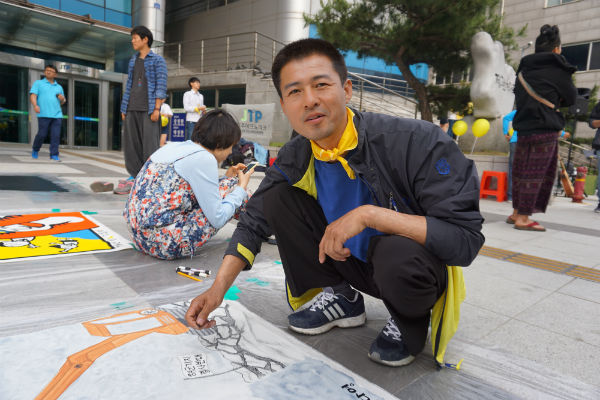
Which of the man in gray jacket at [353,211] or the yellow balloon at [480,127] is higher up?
the yellow balloon at [480,127]

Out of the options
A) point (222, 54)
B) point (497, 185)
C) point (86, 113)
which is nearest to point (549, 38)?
point (497, 185)

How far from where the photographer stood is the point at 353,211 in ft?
3.57

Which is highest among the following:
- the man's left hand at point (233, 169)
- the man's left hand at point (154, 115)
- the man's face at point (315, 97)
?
the man's left hand at point (154, 115)

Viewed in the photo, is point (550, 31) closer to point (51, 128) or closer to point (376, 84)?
point (51, 128)

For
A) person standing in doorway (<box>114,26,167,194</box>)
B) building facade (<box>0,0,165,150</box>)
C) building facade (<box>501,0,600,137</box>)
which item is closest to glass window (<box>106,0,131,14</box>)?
building facade (<box>0,0,165,150</box>)

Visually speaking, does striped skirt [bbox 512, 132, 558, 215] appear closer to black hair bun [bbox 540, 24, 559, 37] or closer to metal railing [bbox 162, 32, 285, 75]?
black hair bun [bbox 540, 24, 559, 37]

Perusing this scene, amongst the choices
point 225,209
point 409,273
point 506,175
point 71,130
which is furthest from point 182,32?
point 409,273

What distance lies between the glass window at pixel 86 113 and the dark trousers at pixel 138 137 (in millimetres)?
8957

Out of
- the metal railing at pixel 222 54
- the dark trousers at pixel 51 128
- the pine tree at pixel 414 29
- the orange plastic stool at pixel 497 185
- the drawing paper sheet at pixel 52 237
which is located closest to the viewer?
the drawing paper sheet at pixel 52 237

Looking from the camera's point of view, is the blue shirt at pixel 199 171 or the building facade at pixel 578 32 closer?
the blue shirt at pixel 199 171

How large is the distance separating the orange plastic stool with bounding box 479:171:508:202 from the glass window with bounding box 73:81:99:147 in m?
10.8

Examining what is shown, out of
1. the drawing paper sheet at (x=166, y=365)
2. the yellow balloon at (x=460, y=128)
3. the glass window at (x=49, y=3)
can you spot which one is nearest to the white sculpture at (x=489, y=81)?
the yellow balloon at (x=460, y=128)

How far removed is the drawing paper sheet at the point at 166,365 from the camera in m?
0.99

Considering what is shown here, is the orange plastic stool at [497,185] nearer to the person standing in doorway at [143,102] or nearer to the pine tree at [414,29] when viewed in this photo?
the pine tree at [414,29]
